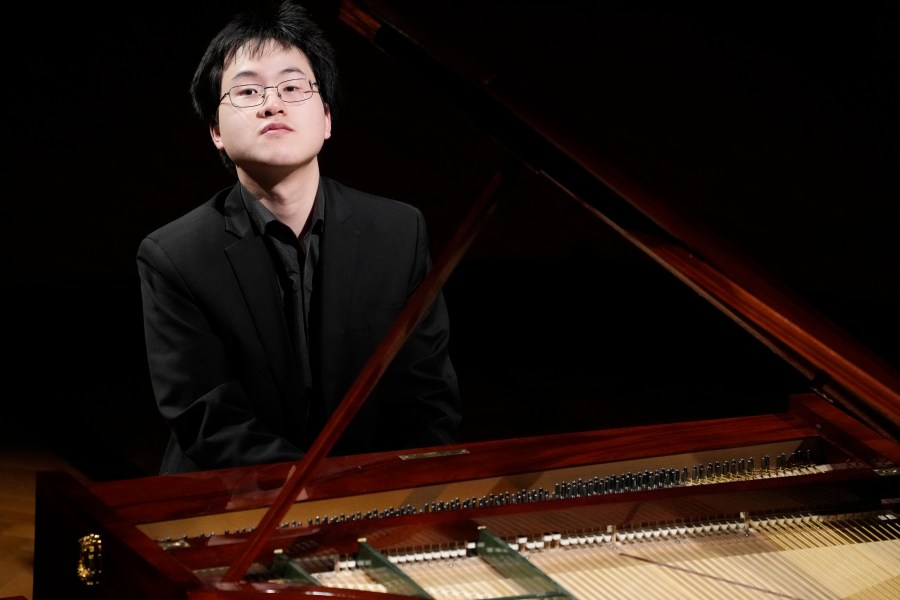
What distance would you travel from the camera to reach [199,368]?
2.52 meters

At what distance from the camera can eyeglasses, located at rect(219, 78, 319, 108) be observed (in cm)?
256

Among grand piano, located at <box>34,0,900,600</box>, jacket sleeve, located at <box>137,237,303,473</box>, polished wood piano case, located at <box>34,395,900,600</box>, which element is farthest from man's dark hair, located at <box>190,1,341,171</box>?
polished wood piano case, located at <box>34,395,900,600</box>

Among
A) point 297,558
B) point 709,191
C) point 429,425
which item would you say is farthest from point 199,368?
point 709,191

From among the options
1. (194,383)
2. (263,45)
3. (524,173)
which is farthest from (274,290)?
(524,173)

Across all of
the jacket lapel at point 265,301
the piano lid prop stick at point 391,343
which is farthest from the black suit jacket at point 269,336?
the piano lid prop stick at point 391,343

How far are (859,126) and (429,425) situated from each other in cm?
297

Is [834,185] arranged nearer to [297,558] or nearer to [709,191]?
[709,191]

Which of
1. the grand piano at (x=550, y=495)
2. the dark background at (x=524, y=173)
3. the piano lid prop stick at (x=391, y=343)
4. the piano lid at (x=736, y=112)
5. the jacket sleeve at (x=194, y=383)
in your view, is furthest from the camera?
the piano lid at (x=736, y=112)

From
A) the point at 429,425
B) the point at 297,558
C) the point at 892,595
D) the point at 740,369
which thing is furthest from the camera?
the point at 740,369

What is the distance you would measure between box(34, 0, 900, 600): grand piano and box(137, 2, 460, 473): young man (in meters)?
0.41

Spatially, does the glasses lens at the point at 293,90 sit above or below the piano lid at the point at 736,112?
below

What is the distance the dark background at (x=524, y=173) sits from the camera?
186 inches

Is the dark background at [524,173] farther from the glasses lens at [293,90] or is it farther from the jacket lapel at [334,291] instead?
the glasses lens at [293,90]

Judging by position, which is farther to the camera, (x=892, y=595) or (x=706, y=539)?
(x=706, y=539)
